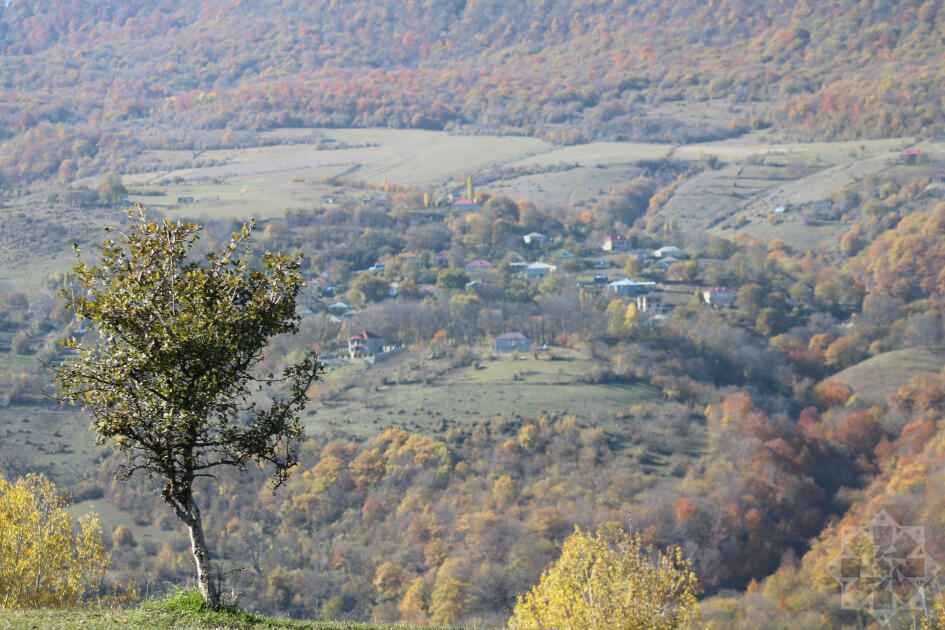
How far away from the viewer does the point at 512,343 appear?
120 metres

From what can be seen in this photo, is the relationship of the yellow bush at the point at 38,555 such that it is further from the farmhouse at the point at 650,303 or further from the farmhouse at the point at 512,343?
the farmhouse at the point at 650,303

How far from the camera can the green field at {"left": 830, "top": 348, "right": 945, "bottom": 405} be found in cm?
11942

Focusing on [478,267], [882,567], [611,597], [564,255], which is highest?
[611,597]

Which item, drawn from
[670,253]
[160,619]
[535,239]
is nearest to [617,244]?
[670,253]

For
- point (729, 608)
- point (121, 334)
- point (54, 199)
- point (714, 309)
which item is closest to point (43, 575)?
point (121, 334)

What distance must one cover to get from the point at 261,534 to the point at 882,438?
6119 centimetres

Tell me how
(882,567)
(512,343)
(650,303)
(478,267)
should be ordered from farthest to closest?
1. (478,267)
2. (650,303)
3. (512,343)
4. (882,567)

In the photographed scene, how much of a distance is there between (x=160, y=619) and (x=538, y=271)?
143813 millimetres

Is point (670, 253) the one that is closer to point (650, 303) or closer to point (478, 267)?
point (650, 303)

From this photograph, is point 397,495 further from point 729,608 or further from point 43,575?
point 43,575

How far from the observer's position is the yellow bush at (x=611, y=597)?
70.1ft

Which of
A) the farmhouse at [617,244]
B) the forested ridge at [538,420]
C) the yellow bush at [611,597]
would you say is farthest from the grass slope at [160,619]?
the farmhouse at [617,244]

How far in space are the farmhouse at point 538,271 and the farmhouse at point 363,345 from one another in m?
40.5

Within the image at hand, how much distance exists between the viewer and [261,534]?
83.4 m
